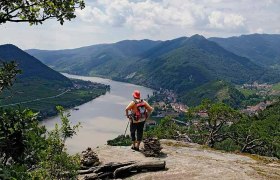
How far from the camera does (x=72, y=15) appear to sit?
494 inches

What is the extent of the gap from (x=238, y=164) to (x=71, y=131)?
13.2 m

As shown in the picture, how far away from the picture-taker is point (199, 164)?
22938 mm

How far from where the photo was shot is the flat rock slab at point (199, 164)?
20453mm

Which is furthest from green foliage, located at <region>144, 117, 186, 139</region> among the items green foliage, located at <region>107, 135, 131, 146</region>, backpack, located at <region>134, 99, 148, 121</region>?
green foliage, located at <region>107, 135, 131, 146</region>

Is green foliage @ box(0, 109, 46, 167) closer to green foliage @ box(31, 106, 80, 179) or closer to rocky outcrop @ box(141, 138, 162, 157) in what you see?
green foliage @ box(31, 106, 80, 179)

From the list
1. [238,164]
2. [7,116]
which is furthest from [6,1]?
[238,164]

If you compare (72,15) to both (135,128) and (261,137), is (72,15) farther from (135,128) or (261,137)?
(261,137)

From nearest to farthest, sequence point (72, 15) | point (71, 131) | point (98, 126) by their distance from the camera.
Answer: point (72, 15)
point (71, 131)
point (98, 126)

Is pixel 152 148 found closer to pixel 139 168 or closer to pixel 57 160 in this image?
pixel 139 168

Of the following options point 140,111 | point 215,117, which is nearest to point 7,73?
point 140,111

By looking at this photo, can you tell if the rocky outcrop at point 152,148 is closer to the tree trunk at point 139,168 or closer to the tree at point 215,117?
the tree trunk at point 139,168

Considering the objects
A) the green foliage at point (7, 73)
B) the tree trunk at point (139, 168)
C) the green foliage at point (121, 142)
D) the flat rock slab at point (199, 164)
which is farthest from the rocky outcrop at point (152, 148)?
the green foliage at point (121, 142)

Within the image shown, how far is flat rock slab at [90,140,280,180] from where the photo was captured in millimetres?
20453

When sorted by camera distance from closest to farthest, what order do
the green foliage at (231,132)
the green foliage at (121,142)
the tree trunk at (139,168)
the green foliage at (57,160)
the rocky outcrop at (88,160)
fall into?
the green foliage at (57,160), the tree trunk at (139,168), the rocky outcrop at (88,160), the green foliage at (231,132), the green foliage at (121,142)
